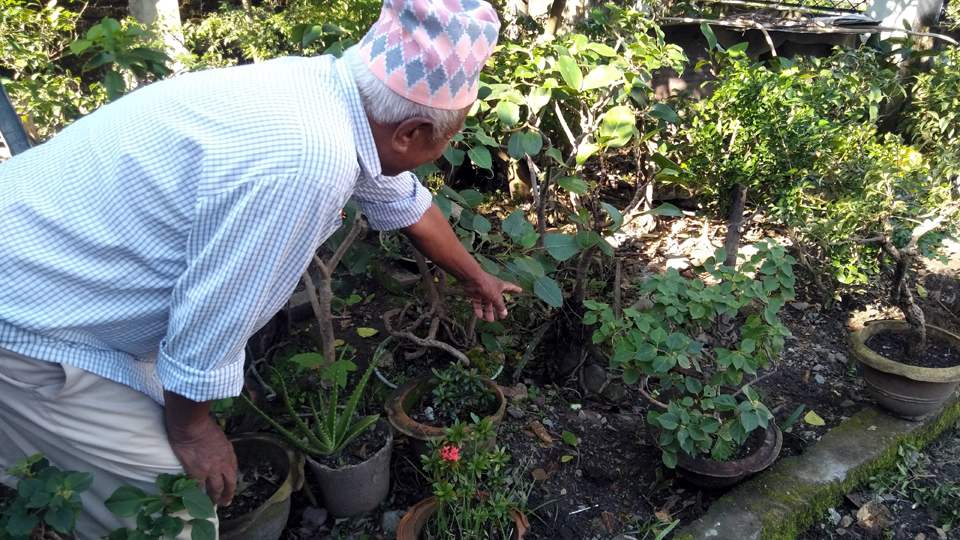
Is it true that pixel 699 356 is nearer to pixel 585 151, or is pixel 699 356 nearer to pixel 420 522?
pixel 585 151

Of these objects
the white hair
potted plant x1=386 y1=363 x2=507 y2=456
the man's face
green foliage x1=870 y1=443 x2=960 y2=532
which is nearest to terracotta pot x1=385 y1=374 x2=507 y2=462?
potted plant x1=386 y1=363 x2=507 y2=456

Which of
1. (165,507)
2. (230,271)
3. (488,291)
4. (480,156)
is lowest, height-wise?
(165,507)

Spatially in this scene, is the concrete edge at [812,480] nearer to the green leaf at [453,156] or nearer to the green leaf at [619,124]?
the green leaf at [619,124]

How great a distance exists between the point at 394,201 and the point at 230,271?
0.64 meters

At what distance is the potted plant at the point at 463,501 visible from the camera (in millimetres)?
1905

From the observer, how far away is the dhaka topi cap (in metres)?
1.19

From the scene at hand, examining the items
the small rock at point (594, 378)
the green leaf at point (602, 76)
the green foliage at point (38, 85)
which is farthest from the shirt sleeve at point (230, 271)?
the small rock at point (594, 378)

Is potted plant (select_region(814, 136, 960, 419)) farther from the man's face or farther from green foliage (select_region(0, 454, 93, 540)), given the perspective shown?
green foliage (select_region(0, 454, 93, 540))

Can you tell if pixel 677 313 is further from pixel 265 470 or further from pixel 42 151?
pixel 42 151

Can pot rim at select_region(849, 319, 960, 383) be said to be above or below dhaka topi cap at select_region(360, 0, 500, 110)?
below

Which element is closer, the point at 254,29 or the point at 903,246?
the point at 903,246

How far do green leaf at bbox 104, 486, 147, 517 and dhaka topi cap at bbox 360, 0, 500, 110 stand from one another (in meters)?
1.06

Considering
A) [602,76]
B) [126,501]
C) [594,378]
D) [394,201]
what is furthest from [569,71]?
[126,501]

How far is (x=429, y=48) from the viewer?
46.9 inches
